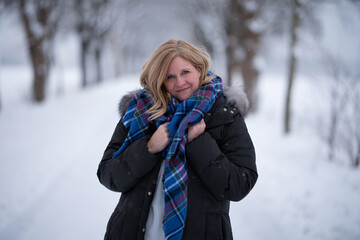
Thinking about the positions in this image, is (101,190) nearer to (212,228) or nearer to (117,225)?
(117,225)

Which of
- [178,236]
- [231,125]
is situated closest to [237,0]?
[231,125]

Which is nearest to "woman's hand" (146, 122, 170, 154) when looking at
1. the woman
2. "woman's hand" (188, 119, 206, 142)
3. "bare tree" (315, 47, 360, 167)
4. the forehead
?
the woman

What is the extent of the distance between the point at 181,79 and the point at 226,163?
0.66 meters

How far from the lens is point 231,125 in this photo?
1.59 metres

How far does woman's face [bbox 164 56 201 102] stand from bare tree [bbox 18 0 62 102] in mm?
10238

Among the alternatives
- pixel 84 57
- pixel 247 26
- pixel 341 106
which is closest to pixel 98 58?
pixel 84 57

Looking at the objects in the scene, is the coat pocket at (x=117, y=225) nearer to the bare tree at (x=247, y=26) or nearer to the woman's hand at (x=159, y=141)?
the woman's hand at (x=159, y=141)

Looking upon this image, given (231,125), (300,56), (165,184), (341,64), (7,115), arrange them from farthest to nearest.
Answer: (7,115) → (300,56) → (341,64) → (231,125) → (165,184)

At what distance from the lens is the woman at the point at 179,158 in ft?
4.77

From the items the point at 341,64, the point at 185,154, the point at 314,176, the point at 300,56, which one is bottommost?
the point at 314,176

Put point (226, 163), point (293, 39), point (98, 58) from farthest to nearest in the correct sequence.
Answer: point (98, 58), point (293, 39), point (226, 163)

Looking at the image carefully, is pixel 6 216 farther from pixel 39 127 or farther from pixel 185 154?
pixel 39 127

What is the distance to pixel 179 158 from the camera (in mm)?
1500

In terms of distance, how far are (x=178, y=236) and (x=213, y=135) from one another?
27.6 inches
